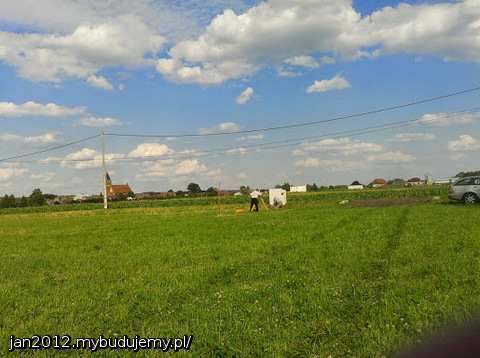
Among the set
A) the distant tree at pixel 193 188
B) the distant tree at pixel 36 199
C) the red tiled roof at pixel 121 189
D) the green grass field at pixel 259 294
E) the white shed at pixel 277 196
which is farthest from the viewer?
the red tiled roof at pixel 121 189

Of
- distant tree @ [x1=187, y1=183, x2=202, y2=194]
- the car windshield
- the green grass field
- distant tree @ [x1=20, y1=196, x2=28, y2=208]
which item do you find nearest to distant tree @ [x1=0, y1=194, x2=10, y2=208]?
distant tree @ [x1=20, y1=196, x2=28, y2=208]

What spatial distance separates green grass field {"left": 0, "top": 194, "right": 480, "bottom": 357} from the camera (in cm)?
465

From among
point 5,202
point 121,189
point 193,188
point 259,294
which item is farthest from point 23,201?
point 259,294

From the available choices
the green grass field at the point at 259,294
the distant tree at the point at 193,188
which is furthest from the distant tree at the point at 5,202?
the green grass field at the point at 259,294

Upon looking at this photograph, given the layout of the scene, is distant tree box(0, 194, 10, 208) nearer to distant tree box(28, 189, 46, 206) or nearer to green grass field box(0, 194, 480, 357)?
distant tree box(28, 189, 46, 206)

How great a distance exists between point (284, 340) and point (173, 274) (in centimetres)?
423

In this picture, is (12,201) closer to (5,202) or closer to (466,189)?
(5,202)

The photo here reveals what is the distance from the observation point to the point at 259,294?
6426 millimetres

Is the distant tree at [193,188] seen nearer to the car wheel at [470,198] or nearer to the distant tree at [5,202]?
the distant tree at [5,202]

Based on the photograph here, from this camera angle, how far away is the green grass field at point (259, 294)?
183 inches

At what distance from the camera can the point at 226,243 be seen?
12.5m

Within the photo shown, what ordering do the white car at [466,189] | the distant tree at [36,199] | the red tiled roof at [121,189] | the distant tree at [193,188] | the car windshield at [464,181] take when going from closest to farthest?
the white car at [466,189] → the car windshield at [464,181] → the distant tree at [36,199] → the distant tree at [193,188] → the red tiled roof at [121,189]

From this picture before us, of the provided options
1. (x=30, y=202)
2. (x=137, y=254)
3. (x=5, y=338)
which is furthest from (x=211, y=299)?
(x=30, y=202)

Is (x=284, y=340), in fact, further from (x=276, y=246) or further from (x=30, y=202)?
(x=30, y=202)
